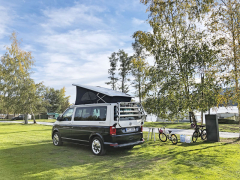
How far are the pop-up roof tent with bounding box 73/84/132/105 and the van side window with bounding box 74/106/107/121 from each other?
16.8 inches

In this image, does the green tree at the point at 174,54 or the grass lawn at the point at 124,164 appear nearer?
the grass lawn at the point at 124,164

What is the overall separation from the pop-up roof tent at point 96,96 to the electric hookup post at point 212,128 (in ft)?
16.4

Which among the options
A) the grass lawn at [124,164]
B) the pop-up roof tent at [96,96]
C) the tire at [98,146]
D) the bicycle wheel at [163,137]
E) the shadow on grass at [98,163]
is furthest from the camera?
the bicycle wheel at [163,137]

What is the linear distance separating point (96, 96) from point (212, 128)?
6751 mm

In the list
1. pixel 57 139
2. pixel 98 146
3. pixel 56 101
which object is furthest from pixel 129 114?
pixel 56 101

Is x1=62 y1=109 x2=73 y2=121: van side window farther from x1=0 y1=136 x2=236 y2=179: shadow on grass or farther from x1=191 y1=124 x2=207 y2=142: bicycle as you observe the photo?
x1=191 y1=124 x2=207 y2=142: bicycle

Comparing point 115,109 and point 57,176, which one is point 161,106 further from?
point 57,176

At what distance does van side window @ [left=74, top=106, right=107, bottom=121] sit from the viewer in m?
7.79

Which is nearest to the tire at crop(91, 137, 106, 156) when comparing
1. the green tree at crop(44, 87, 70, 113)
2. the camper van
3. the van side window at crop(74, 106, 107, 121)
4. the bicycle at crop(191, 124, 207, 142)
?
the camper van

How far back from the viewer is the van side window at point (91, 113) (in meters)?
7.79

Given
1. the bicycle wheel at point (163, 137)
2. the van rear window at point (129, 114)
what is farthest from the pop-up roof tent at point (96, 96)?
the bicycle wheel at point (163, 137)

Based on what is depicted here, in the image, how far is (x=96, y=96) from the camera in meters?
8.59

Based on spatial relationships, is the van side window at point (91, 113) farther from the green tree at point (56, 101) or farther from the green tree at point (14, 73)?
the green tree at point (56, 101)

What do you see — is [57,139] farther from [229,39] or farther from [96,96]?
[229,39]
